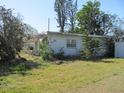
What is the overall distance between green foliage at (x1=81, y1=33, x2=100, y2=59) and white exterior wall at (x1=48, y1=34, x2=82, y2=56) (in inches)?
45.6

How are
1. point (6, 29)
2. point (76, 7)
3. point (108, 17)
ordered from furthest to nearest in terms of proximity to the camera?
point (76, 7) → point (108, 17) → point (6, 29)

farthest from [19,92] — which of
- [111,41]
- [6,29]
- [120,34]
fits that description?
[120,34]

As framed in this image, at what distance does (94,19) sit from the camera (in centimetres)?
5078

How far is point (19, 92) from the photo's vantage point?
1023 cm

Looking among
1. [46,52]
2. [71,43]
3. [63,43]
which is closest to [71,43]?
[71,43]

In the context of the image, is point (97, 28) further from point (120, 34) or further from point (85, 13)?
point (120, 34)

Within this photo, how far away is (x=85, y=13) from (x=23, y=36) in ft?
93.6

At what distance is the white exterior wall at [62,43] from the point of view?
28.9 meters

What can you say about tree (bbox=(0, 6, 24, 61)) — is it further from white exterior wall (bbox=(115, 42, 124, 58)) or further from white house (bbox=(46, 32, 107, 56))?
white exterior wall (bbox=(115, 42, 124, 58))

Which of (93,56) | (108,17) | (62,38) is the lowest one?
(93,56)

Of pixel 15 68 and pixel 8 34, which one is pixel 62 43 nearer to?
pixel 8 34

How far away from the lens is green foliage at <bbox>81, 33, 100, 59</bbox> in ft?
97.1

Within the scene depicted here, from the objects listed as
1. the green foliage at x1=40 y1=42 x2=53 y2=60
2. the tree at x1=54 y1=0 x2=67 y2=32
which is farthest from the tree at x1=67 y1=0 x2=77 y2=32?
the green foliage at x1=40 y1=42 x2=53 y2=60

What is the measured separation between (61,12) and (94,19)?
21.4 ft
